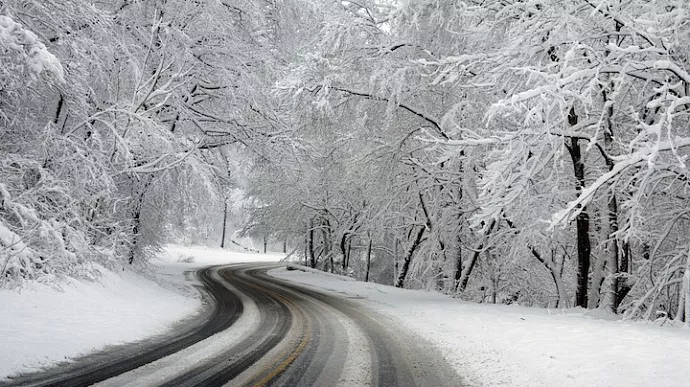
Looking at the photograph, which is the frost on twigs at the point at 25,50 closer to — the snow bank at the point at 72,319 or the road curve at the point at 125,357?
the snow bank at the point at 72,319

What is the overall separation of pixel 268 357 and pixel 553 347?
4.97 m

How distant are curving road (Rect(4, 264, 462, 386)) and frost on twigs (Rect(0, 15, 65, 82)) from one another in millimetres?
4042

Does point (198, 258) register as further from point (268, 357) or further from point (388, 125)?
point (268, 357)

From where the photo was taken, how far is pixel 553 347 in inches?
345

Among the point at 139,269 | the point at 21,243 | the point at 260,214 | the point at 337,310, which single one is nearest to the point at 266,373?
the point at 21,243

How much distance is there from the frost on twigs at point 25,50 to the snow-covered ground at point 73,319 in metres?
3.81

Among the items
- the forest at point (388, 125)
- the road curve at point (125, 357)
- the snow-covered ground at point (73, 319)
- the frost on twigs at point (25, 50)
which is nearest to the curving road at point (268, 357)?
the road curve at point (125, 357)

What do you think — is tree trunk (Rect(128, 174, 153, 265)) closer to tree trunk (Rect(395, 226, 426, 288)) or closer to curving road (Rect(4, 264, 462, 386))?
curving road (Rect(4, 264, 462, 386))

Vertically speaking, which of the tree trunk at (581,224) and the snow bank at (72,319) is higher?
the tree trunk at (581,224)

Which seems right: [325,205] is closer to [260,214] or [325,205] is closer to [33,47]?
[260,214]

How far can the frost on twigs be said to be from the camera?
6.60 meters

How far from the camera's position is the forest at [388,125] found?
9.12 meters

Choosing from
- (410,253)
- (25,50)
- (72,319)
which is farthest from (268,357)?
(410,253)

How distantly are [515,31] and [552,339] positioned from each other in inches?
249
